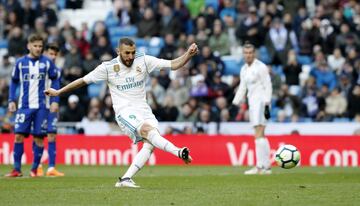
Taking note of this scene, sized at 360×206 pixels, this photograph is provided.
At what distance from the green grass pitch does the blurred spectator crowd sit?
853 centimetres

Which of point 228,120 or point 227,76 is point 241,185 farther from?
point 227,76

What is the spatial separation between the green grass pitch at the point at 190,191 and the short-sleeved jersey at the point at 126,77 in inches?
51.6

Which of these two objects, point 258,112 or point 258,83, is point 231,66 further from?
point 258,112

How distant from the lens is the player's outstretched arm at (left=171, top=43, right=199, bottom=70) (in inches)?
511

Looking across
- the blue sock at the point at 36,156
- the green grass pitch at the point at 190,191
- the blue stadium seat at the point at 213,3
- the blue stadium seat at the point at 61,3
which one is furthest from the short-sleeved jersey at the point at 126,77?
the blue stadium seat at the point at 61,3

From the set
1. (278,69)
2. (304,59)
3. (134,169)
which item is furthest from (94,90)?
(134,169)

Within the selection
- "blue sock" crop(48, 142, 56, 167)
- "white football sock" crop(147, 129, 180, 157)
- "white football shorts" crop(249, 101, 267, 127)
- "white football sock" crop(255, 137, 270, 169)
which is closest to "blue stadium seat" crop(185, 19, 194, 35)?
"white football shorts" crop(249, 101, 267, 127)

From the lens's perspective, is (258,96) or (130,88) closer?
(130,88)

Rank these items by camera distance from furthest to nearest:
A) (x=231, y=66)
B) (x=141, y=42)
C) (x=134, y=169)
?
(x=141, y=42) → (x=231, y=66) → (x=134, y=169)

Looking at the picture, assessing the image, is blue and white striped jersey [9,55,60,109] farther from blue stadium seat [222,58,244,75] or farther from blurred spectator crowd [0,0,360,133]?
blue stadium seat [222,58,244,75]

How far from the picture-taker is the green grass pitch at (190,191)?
1113 centimetres

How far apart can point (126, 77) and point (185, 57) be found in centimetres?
102

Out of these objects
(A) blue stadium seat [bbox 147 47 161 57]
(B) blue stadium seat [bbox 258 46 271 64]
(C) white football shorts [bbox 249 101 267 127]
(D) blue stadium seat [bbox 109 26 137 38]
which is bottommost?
(C) white football shorts [bbox 249 101 267 127]

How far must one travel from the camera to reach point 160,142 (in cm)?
1310
